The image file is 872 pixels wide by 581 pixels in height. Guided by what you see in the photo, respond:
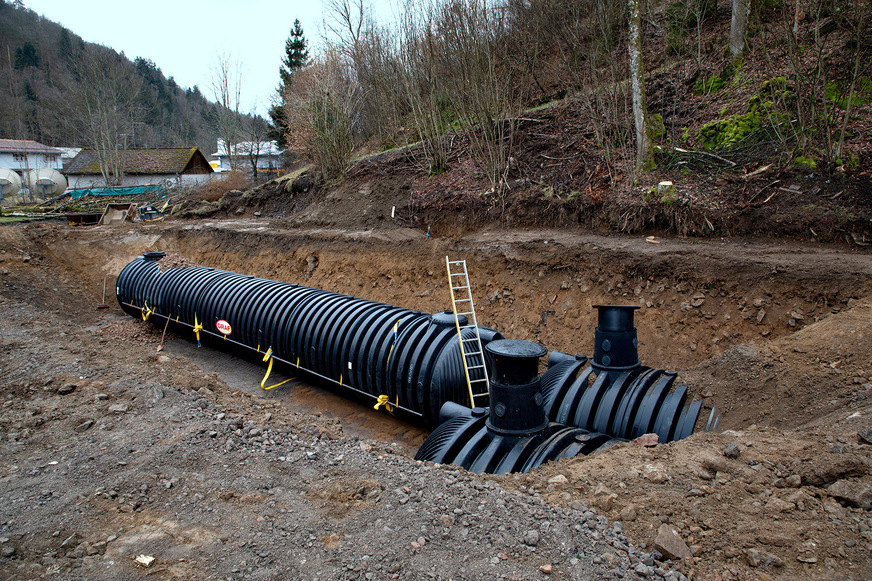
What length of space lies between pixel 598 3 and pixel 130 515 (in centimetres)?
1418

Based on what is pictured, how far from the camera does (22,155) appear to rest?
184ft

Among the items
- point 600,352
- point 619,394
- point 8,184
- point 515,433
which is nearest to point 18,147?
point 8,184

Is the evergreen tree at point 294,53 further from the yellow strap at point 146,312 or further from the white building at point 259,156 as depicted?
the yellow strap at point 146,312

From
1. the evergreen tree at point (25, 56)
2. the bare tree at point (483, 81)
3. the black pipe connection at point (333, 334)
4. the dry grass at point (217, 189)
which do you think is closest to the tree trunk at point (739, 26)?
the bare tree at point (483, 81)

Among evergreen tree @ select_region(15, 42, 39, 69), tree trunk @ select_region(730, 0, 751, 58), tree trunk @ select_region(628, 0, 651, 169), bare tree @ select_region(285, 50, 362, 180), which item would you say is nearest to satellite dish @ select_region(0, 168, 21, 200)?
bare tree @ select_region(285, 50, 362, 180)

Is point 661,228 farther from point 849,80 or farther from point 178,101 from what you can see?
point 178,101

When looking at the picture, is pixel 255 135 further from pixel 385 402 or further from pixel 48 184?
pixel 385 402

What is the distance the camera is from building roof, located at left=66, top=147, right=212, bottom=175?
133 feet

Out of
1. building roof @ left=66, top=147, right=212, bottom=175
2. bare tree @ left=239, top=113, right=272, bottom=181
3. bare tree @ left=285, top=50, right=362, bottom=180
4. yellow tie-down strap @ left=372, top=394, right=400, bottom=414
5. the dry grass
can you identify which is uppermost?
bare tree @ left=239, top=113, right=272, bottom=181

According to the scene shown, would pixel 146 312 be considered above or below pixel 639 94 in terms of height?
below

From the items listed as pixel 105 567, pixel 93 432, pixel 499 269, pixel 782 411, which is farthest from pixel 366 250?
pixel 105 567

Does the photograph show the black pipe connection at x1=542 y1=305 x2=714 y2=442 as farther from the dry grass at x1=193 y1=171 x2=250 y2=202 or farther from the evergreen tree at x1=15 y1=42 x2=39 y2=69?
the evergreen tree at x1=15 y1=42 x2=39 y2=69

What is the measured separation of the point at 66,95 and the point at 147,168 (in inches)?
988

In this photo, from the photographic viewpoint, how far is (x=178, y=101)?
324ft
